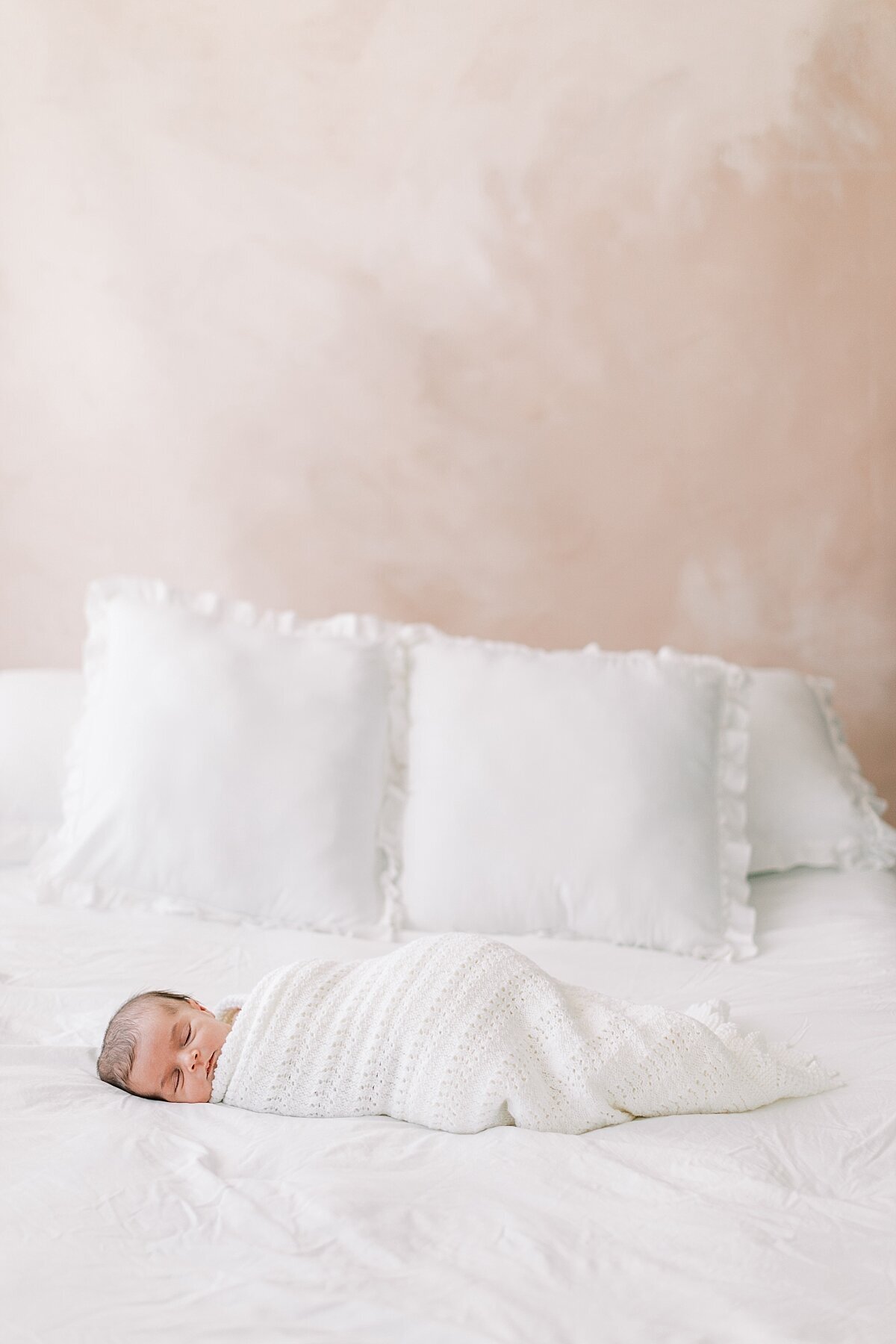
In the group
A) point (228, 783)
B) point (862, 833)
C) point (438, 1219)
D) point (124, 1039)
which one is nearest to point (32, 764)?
point (228, 783)

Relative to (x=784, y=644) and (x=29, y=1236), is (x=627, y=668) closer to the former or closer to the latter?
(x=784, y=644)

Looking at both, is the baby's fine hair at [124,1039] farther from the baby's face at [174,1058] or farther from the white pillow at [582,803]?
the white pillow at [582,803]

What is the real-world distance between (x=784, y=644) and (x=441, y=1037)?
135 centimetres

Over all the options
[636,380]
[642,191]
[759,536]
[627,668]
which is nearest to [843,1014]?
[627,668]

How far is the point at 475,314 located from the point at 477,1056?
149 cm

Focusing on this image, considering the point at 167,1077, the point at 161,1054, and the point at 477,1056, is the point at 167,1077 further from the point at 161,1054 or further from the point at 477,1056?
the point at 477,1056

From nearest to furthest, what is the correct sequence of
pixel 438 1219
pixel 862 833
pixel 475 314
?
pixel 438 1219, pixel 862 833, pixel 475 314

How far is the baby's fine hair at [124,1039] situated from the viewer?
1.15 m

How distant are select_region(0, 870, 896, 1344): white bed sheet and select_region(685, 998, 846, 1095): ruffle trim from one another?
0.02 m

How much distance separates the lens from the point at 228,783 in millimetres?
1691

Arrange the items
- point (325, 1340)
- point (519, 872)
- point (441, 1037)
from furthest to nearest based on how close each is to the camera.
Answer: point (519, 872), point (441, 1037), point (325, 1340)

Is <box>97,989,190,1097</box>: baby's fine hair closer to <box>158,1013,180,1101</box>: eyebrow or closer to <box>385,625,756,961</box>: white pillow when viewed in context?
<box>158,1013,180,1101</box>: eyebrow

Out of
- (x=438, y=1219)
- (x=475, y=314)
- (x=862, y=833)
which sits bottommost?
(x=438, y=1219)

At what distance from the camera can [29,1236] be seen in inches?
35.4
